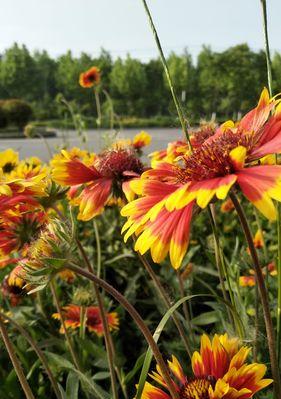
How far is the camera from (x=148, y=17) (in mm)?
449

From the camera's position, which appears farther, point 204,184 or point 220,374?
point 220,374

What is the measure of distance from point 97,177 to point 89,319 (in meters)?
0.56

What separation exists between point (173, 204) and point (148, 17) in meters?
0.18

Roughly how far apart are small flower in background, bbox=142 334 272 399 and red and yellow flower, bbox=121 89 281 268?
0.14m

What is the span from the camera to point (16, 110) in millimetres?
12148

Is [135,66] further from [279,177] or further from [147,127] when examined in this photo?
[279,177]

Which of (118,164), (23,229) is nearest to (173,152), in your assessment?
(118,164)

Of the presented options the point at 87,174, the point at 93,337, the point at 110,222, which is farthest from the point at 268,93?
the point at 110,222

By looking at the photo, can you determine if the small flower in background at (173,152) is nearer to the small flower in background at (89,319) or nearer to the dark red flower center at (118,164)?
the dark red flower center at (118,164)

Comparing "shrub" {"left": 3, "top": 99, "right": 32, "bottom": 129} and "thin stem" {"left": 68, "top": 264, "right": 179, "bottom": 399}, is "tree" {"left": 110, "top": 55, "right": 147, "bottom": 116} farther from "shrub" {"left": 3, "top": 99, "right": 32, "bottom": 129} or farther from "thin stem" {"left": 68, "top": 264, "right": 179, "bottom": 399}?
"thin stem" {"left": 68, "top": 264, "right": 179, "bottom": 399}

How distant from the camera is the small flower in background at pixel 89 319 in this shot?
1081 mm

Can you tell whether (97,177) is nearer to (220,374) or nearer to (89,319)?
(220,374)

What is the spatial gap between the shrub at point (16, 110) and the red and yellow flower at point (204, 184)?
39.7 ft

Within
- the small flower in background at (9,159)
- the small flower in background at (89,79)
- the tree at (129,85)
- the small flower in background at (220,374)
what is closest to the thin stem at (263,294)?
the small flower in background at (220,374)
